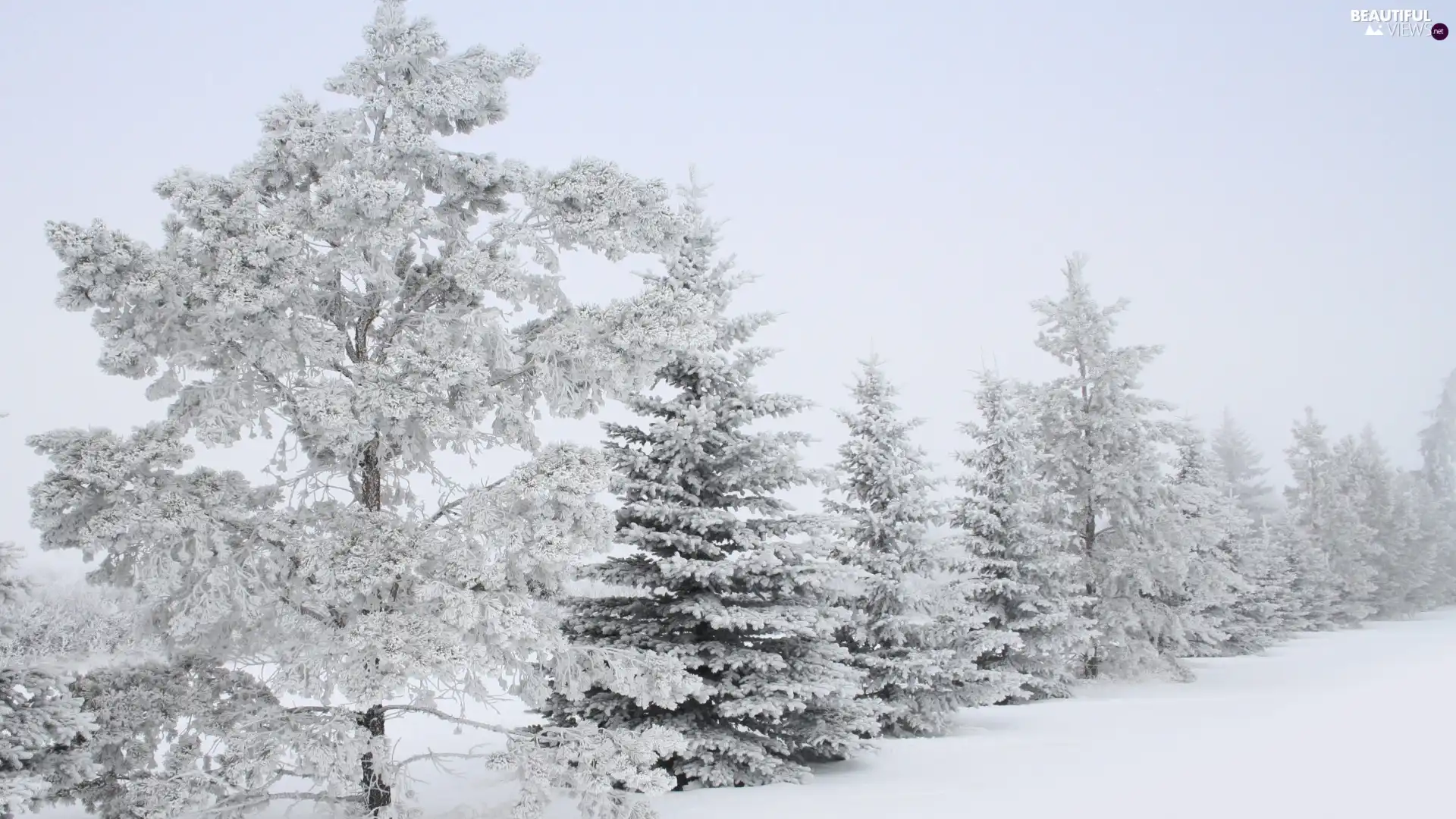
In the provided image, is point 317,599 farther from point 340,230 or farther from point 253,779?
point 340,230

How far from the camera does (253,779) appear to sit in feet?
21.7

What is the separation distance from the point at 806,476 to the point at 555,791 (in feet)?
14.4

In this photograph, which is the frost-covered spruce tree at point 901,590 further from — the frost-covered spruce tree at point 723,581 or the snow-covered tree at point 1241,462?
the snow-covered tree at point 1241,462

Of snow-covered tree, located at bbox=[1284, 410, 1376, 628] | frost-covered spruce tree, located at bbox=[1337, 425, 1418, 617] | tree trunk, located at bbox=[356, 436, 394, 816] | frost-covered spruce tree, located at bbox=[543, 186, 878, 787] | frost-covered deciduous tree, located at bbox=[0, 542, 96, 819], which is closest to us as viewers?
frost-covered deciduous tree, located at bbox=[0, 542, 96, 819]

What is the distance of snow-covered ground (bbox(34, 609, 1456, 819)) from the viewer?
863 cm

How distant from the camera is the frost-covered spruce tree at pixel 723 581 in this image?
9.87 m

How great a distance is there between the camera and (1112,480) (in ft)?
61.7

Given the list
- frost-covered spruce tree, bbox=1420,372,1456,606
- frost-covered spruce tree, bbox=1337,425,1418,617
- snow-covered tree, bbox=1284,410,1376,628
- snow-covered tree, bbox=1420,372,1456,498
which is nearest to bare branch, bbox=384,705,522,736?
snow-covered tree, bbox=1284,410,1376,628

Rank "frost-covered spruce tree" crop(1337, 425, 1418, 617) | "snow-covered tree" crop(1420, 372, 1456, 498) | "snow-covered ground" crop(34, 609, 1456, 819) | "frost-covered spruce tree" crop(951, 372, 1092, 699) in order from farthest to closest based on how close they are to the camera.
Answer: "snow-covered tree" crop(1420, 372, 1456, 498), "frost-covered spruce tree" crop(1337, 425, 1418, 617), "frost-covered spruce tree" crop(951, 372, 1092, 699), "snow-covered ground" crop(34, 609, 1456, 819)

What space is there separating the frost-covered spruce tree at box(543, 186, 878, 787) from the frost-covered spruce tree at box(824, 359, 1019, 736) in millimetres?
2608

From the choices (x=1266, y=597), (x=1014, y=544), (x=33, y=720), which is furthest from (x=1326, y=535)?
(x=33, y=720)

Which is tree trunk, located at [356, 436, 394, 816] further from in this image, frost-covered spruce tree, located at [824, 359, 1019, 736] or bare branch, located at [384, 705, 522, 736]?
frost-covered spruce tree, located at [824, 359, 1019, 736]

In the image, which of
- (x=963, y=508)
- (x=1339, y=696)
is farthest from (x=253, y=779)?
(x=1339, y=696)

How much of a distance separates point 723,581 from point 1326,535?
34.0 metres
